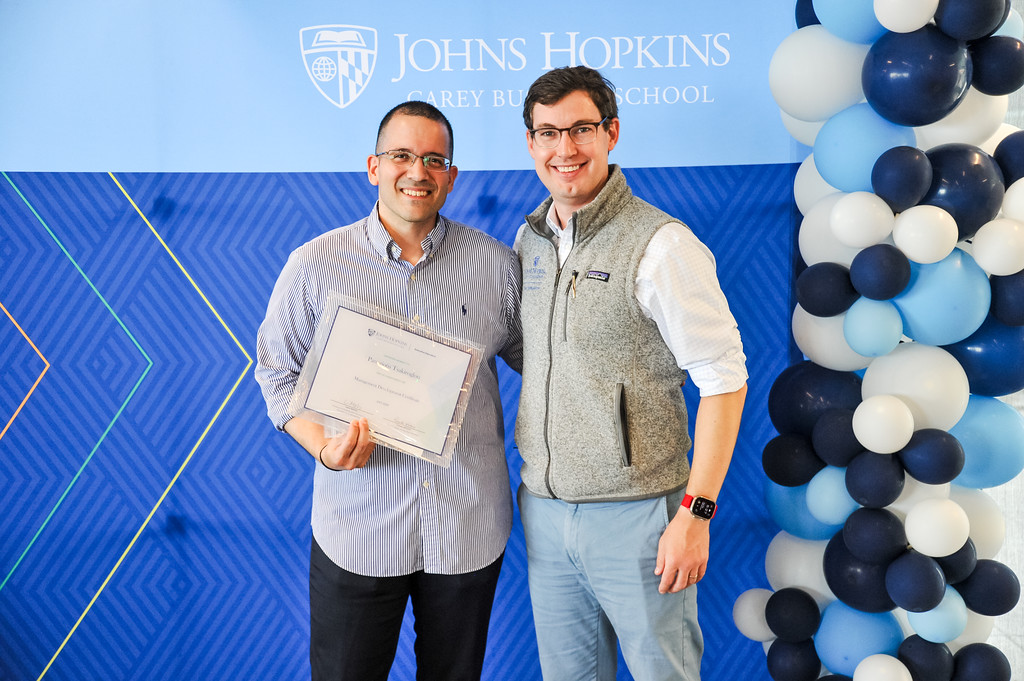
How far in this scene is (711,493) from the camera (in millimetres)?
1659

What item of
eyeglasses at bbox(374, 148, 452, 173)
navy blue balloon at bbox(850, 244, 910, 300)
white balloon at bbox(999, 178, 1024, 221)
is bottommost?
navy blue balloon at bbox(850, 244, 910, 300)

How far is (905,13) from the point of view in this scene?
1662 mm

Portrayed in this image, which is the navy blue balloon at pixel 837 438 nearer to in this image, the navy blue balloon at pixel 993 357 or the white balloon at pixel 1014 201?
the navy blue balloon at pixel 993 357

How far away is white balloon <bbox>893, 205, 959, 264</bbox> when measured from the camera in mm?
1698

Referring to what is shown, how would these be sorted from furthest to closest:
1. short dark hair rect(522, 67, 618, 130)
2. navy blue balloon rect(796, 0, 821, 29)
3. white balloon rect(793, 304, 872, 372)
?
navy blue balloon rect(796, 0, 821, 29)
white balloon rect(793, 304, 872, 372)
short dark hair rect(522, 67, 618, 130)

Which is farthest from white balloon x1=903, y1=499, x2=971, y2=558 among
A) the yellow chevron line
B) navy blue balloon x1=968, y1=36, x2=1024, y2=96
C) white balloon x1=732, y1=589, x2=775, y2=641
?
the yellow chevron line

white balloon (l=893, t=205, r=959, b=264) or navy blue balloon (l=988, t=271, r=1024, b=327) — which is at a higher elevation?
white balloon (l=893, t=205, r=959, b=264)

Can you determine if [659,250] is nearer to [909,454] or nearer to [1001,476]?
[909,454]

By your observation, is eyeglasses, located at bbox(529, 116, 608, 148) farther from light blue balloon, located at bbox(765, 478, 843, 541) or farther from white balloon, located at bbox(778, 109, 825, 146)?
light blue balloon, located at bbox(765, 478, 843, 541)

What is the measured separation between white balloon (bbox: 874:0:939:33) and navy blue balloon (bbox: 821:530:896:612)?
1231 millimetres

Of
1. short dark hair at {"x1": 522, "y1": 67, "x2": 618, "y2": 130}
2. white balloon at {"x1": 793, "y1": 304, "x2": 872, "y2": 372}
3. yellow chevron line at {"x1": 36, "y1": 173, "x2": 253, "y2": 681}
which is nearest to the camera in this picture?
short dark hair at {"x1": 522, "y1": 67, "x2": 618, "y2": 130}

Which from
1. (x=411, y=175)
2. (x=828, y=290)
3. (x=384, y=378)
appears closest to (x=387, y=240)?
(x=411, y=175)

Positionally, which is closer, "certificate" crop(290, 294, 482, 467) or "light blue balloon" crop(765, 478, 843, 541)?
"certificate" crop(290, 294, 482, 467)

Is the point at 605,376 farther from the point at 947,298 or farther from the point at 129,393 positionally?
the point at 129,393
